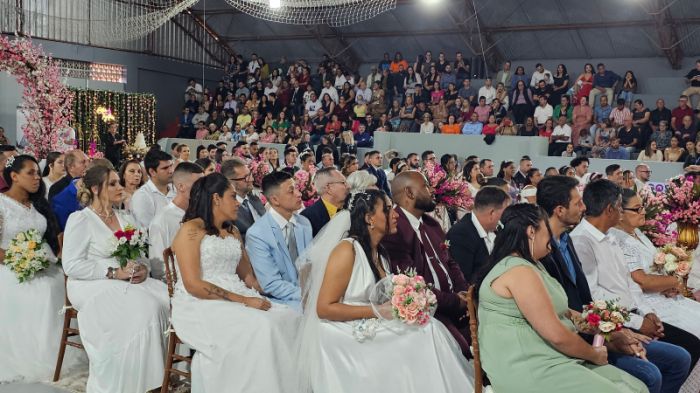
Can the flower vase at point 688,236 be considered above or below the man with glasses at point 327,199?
below

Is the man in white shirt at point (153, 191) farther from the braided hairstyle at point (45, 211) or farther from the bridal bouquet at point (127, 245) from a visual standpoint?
the bridal bouquet at point (127, 245)

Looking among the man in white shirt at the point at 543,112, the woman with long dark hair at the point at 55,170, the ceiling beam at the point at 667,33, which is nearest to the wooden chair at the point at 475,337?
the woman with long dark hair at the point at 55,170

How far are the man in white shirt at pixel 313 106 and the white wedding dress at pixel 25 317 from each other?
1374 centimetres

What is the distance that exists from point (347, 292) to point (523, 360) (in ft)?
3.20

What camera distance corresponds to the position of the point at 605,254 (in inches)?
172

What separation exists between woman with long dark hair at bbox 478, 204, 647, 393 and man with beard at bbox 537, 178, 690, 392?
453mm

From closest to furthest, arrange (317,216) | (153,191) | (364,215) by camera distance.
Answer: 1. (364,215)
2. (317,216)
3. (153,191)

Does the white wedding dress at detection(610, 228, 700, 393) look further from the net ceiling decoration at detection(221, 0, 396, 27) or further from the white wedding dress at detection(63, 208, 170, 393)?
the net ceiling decoration at detection(221, 0, 396, 27)

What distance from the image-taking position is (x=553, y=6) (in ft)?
56.2

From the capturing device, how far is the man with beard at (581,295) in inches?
149

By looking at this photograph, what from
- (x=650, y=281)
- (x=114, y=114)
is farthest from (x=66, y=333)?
(x=114, y=114)

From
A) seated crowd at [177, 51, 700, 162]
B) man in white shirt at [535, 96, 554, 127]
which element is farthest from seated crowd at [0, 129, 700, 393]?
man in white shirt at [535, 96, 554, 127]

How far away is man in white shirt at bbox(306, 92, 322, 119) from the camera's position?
1875 centimetres

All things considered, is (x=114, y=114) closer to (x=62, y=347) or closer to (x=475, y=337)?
(x=62, y=347)
